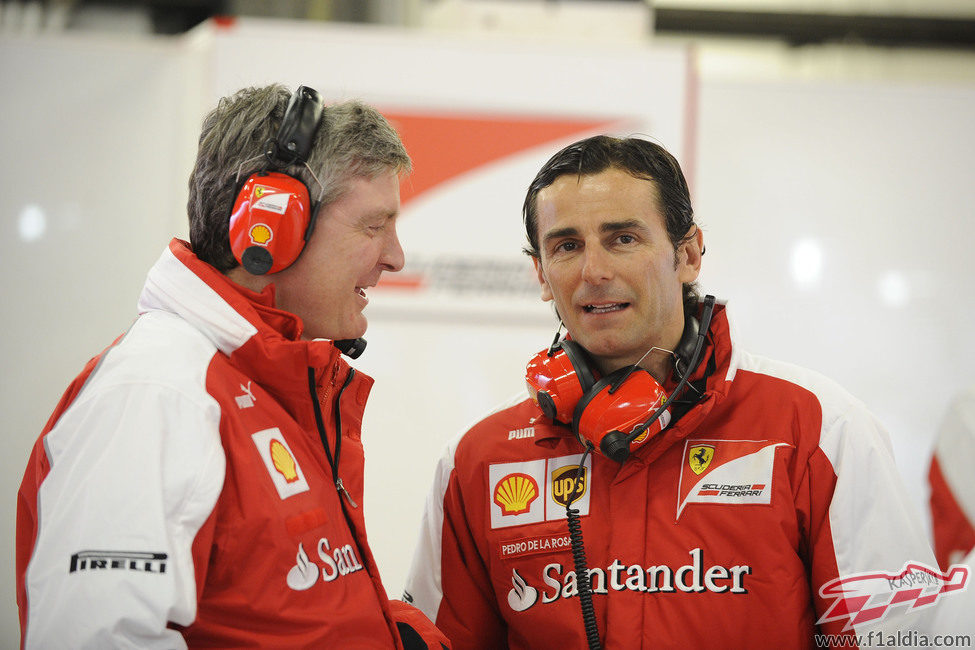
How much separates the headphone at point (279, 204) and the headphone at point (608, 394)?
0.60m

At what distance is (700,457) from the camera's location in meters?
1.79

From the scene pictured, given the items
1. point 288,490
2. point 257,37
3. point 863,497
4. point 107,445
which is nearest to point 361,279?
point 288,490

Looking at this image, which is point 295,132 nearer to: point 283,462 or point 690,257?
point 283,462

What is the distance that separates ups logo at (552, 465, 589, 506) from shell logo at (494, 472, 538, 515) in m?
0.05

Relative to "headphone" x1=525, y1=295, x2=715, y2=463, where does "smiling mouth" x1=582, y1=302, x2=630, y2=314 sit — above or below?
above

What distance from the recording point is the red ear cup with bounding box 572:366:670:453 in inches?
66.0

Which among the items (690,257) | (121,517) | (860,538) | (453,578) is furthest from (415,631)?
(690,257)

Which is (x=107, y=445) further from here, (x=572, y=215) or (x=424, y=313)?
(x=424, y=313)

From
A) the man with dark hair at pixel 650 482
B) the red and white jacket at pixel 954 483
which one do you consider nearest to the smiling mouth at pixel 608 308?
the man with dark hair at pixel 650 482

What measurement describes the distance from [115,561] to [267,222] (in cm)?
58

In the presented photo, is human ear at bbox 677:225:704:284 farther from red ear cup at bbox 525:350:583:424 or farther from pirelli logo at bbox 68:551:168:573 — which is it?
pirelli logo at bbox 68:551:168:573

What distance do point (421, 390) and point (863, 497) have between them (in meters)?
2.04

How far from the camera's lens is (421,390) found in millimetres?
3445

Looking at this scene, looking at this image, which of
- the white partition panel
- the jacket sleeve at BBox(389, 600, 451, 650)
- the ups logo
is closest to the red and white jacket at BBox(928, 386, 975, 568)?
the ups logo
